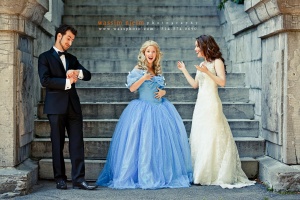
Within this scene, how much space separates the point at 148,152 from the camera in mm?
5430

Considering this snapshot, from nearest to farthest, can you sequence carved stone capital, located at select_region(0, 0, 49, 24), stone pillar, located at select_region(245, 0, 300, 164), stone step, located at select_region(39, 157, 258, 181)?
carved stone capital, located at select_region(0, 0, 49, 24) < stone pillar, located at select_region(245, 0, 300, 164) < stone step, located at select_region(39, 157, 258, 181)

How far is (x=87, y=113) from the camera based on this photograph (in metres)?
6.49

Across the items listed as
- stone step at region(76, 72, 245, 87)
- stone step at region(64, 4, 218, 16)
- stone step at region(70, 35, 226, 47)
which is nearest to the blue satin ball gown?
stone step at region(76, 72, 245, 87)

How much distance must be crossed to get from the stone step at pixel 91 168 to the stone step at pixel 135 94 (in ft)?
3.93

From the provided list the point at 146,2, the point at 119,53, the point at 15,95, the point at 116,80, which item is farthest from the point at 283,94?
the point at 146,2

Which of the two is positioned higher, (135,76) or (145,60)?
(145,60)

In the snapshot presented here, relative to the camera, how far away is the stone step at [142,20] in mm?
9029

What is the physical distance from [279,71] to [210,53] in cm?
83

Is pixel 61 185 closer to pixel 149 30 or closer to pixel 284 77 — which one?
pixel 284 77

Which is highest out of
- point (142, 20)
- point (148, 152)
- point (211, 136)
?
point (142, 20)

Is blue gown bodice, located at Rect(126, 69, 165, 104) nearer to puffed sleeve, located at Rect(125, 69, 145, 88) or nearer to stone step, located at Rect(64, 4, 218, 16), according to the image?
puffed sleeve, located at Rect(125, 69, 145, 88)

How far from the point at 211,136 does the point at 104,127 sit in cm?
147

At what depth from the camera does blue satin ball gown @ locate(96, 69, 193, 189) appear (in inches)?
213

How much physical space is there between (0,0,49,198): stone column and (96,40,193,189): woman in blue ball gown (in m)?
0.97
